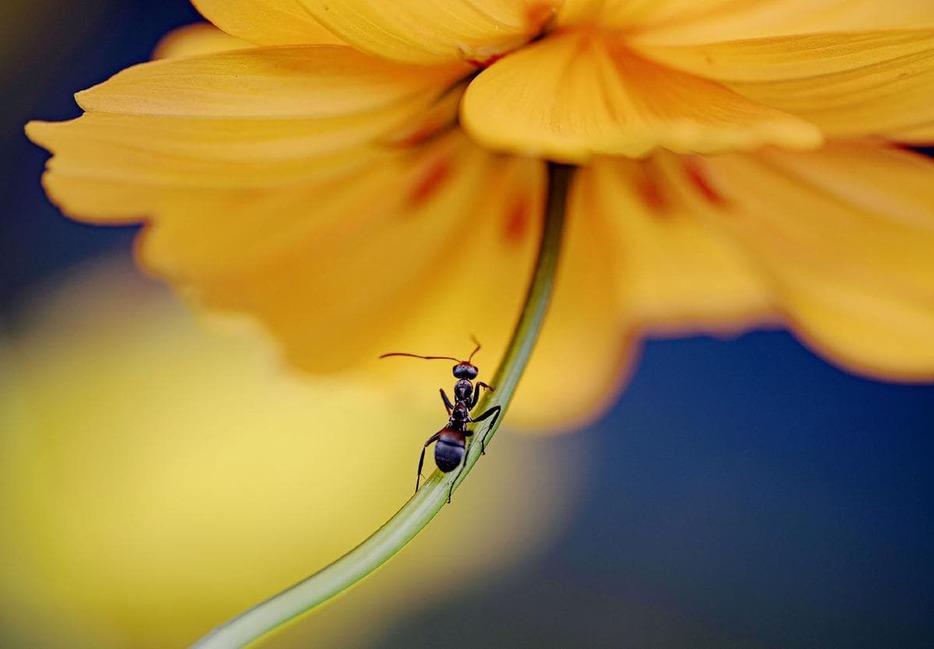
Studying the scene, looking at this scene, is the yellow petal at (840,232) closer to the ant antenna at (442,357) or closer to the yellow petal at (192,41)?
the ant antenna at (442,357)

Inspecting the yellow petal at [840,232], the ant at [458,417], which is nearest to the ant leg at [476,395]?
the ant at [458,417]

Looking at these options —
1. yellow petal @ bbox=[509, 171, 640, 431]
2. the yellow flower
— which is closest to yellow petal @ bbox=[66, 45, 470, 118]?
the yellow flower

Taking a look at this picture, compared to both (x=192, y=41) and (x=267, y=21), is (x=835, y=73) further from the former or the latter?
(x=192, y=41)

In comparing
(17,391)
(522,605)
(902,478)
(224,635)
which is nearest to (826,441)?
(902,478)

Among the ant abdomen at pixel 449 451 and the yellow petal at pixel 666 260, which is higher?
the yellow petal at pixel 666 260

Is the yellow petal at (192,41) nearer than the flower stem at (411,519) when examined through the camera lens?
No
